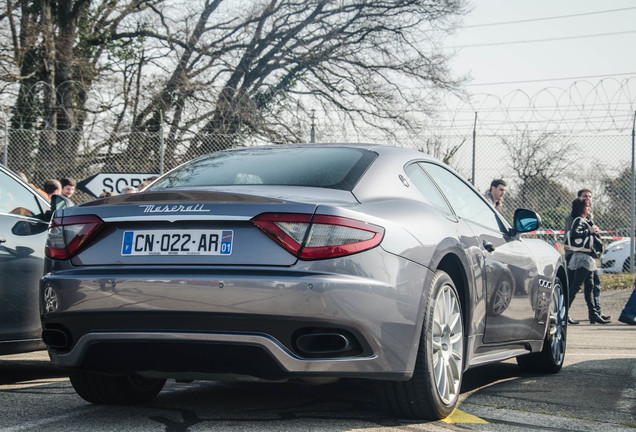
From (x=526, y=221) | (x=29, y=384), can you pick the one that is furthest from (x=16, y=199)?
(x=526, y=221)

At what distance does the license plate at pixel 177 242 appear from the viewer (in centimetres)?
356

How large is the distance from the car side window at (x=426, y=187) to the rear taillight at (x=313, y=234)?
968 mm

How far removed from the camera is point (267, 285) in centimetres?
342

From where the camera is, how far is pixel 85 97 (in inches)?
862

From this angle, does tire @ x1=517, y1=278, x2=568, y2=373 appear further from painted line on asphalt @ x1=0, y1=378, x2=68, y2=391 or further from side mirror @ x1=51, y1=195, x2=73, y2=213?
side mirror @ x1=51, y1=195, x2=73, y2=213

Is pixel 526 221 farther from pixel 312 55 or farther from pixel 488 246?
pixel 312 55

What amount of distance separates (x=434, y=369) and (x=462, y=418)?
0.38 meters

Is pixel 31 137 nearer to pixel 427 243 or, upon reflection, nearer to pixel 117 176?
pixel 117 176

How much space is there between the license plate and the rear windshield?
634mm

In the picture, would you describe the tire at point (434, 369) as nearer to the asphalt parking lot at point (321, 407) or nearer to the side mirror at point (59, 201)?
the asphalt parking lot at point (321, 407)

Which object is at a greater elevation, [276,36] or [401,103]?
[276,36]

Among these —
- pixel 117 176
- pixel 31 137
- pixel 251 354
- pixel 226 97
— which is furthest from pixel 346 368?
pixel 226 97

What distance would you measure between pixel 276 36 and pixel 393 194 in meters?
20.4

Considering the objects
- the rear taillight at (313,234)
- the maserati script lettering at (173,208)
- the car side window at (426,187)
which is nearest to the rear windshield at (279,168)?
the car side window at (426,187)
